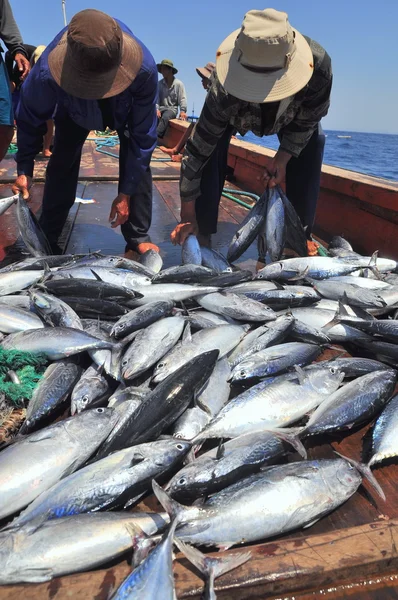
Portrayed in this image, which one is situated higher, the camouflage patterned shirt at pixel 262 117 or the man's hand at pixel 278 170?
the camouflage patterned shirt at pixel 262 117

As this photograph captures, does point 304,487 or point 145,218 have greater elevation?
point 145,218

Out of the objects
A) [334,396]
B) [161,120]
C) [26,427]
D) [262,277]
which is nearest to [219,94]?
[262,277]

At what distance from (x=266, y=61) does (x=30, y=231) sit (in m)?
2.50

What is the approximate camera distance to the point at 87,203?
6.37 m

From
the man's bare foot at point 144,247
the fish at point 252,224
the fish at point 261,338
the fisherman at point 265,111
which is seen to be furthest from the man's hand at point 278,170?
the fish at point 261,338

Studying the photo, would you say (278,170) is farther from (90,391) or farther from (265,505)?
(265,505)

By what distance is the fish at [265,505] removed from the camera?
1.64m

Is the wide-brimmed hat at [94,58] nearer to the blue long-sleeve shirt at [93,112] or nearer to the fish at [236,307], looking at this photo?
the blue long-sleeve shirt at [93,112]

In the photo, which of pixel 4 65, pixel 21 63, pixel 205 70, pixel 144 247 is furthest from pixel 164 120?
pixel 144 247

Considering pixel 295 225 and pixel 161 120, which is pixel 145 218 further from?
pixel 161 120

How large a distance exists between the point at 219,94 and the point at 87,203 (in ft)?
10.8

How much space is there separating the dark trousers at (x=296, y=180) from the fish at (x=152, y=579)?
11.9 feet

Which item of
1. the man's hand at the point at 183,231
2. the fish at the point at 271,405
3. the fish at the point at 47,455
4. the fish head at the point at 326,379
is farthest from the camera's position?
the man's hand at the point at 183,231

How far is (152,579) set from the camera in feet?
Result: 4.60
